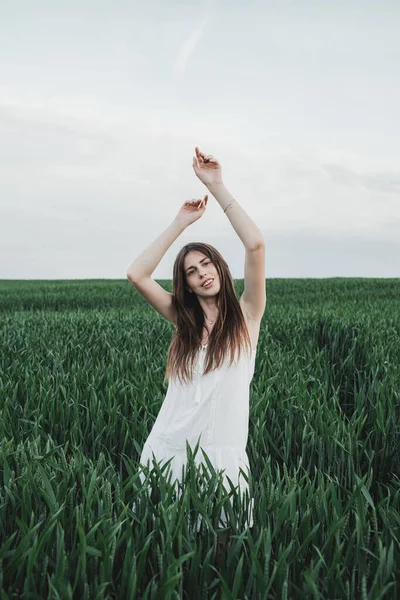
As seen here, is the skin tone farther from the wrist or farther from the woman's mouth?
the wrist

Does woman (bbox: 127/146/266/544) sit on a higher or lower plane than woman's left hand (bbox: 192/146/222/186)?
lower

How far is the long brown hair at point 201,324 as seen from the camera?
2305 mm

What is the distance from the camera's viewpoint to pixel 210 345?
2309mm

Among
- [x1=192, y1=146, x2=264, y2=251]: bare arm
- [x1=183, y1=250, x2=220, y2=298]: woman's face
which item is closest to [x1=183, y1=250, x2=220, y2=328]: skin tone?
[x1=183, y1=250, x2=220, y2=298]: woman's face

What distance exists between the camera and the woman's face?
2365mm

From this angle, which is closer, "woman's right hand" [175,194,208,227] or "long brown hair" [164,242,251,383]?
"long brown hair" [164,242,251,383]

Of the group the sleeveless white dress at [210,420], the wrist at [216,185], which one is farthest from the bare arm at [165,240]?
the sleeveless white dress at [210,420]

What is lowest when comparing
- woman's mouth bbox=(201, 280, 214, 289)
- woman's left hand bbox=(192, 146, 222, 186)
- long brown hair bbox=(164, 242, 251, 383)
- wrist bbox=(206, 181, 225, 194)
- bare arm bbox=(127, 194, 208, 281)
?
long brown hair bbox=(164, 242, 251, 383)

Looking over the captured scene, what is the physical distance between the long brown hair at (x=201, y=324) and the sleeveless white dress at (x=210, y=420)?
4 centimetres

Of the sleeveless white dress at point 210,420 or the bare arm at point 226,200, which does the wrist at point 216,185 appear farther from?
the sleeveless white dress at point 210,420

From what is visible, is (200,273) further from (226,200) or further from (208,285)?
(226,200)

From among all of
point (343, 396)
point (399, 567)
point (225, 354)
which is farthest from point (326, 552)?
point (343, 396)

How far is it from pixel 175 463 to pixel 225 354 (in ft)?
1.65

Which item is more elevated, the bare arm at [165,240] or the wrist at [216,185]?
the wrist at [216,185]
